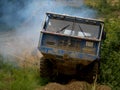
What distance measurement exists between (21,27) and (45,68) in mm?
7447

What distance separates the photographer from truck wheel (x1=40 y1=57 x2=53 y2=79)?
41.4 ft

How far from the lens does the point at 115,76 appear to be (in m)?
12.6

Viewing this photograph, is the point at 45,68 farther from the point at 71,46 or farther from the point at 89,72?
the point at 89,72

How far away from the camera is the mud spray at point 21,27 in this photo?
15267 mm

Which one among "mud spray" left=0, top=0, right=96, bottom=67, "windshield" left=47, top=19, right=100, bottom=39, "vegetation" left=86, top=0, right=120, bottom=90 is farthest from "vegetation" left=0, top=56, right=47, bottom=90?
Answer: "vegetation" left=86, top=0, right=120, bottom=90

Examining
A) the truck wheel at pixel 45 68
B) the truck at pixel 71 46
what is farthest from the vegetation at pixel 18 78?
the truck at pixel 71 46

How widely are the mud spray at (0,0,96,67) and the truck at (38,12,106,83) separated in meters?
2.33

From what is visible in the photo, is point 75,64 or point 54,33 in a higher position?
point 54,33

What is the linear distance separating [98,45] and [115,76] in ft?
5.16

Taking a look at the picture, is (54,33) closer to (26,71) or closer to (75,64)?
(75,64)

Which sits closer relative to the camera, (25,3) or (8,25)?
(8,25)

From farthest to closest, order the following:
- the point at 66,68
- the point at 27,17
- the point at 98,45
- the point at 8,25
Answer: the point at 27,17 → the point at 8,25 → the point at 66,68 → the point at 98,45

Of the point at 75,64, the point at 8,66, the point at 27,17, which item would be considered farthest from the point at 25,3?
the point at 75,64

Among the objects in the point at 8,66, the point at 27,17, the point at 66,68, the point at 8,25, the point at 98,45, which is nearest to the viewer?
the point at 98,45
